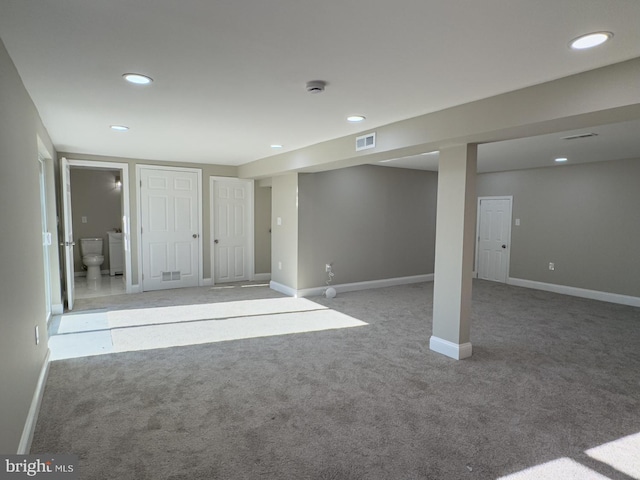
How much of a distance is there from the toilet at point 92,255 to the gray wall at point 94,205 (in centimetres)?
20

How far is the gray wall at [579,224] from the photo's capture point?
5.96 m

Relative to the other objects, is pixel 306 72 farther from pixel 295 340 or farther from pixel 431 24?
pixel 295 340

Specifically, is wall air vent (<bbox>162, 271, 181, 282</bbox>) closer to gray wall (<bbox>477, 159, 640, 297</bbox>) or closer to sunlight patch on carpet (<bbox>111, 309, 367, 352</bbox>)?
sunlight patch on carpet (<bbox>111, 309, 367, 352</bbox>)

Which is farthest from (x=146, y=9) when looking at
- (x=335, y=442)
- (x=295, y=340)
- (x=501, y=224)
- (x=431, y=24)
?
(x=501, y=224)

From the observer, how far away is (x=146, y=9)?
5.55 feet

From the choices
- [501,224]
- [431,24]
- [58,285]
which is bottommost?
[58,285]

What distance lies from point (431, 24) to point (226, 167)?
6015 millimetres

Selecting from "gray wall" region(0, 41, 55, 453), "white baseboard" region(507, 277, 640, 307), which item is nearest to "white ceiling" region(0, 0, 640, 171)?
"gray wall" region(0, 41, 55, 453)

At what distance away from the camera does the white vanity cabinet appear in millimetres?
7891

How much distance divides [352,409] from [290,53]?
7.98 ft

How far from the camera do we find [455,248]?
12.0 feet

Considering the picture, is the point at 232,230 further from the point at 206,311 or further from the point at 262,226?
the point at 206,311

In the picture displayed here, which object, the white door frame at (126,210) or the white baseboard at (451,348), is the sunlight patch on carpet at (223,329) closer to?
the white baseboard at (451,348)

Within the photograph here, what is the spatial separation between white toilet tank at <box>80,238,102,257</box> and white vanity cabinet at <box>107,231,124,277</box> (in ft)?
0.84
